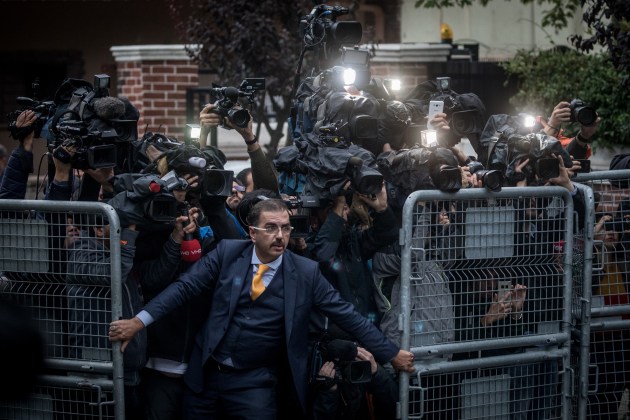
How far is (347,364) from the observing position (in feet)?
18.6

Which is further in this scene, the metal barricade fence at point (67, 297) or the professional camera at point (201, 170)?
the professional camera at point (201, 170)

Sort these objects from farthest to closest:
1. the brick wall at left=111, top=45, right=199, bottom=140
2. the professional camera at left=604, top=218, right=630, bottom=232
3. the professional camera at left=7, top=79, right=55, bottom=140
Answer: the brick wall at left=111, top=45, right=199, bottom=140 → the professional camera at left=604, top=218, right=630, bottom=232 → the professional camera at left=7, top=79, right=55, bottom=140

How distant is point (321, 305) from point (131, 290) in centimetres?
106

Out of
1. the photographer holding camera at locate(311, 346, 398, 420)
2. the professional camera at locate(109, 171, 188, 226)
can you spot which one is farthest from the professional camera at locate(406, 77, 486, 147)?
the professional camera at locate(109, 171, 188, 226)

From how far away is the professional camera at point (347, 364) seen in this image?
5645mm

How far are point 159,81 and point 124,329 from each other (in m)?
6.79

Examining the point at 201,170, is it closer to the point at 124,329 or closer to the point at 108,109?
the point at 108,109

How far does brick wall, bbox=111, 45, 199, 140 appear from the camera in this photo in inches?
460

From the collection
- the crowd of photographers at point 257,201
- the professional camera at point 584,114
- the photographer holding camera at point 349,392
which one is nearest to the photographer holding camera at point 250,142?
the crowd of photographers at point 257,201

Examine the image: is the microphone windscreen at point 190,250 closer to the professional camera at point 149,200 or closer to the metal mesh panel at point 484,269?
the professional camera at point 149,200

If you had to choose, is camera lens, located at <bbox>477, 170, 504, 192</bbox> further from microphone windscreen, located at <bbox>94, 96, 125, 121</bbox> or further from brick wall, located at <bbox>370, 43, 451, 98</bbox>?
brick wall, located at <bbox>370, 43, 451, 98</bbox>

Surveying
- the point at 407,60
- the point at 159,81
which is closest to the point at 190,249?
the point at 159,81

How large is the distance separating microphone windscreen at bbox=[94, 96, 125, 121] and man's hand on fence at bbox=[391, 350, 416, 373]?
6.81 ft

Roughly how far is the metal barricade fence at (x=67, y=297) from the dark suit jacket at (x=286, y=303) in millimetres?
322
